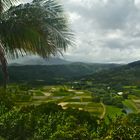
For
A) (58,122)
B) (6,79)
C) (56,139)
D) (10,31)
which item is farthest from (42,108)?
(10,31)

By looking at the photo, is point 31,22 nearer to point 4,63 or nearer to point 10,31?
point 10,31

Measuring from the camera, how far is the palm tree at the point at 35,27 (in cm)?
679

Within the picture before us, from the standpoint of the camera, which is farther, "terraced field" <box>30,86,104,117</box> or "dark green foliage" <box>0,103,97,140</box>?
"terraced field" <box>30,86,104,117</box>

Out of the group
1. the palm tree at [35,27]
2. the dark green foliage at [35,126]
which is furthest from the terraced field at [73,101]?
the palm tree at [35,27]

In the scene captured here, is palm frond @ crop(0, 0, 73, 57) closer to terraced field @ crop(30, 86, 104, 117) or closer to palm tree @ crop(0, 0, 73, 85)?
palm tree @ crop(0, 0, 73, 85)

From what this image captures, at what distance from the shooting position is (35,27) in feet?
22.6

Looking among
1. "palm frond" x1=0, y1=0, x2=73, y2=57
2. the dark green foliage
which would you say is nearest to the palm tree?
"palm frond" x1=0, y1=0, x2=73, y2=57

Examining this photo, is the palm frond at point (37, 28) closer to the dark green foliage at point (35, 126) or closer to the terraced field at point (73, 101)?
the dark green foliage at point (35, 126)

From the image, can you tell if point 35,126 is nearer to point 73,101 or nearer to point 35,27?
point 35,27

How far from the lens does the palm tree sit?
679 centimetres

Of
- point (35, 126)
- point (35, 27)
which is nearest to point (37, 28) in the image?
point (35, 27)

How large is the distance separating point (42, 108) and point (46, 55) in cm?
730

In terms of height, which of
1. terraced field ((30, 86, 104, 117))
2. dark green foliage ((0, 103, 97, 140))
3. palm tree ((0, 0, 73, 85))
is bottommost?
terraced field ((30, 86, 104, 117))

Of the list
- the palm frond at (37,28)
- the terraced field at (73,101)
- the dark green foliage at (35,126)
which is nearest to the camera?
the palm frond at (37,28)
